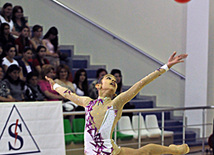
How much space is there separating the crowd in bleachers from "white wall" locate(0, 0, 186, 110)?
66 cm

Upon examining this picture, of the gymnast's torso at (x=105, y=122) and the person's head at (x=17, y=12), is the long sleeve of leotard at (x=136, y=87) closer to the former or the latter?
the gymnast's torso at (x=105, y=122)

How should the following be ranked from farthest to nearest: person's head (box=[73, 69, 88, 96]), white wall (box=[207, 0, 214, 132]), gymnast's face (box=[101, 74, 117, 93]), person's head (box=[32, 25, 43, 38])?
white wall (box=[207, 0, 214, 132]) → person's head (box=[32, 25, 43, 38]) → person's head (box=[73, 69, 88, 96]) → gymnast's face (box=[101, 74, 117, 93])

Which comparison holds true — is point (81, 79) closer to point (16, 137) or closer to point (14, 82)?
point (14, 82)

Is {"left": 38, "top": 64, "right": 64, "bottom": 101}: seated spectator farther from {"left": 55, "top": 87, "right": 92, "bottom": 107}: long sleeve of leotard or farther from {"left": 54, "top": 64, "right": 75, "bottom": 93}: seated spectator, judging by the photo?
{"left": 55, "top": 87, "right": 92, "bottom": 107}: long sleeve of leotard

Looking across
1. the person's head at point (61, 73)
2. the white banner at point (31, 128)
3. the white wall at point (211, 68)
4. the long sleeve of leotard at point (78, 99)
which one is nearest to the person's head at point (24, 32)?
the person's head at point (61, 73)

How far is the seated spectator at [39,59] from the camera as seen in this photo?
648 centimetres

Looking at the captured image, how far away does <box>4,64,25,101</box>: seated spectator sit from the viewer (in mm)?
5875

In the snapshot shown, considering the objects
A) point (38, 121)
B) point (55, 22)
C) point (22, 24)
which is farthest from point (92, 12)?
point (38, 121)

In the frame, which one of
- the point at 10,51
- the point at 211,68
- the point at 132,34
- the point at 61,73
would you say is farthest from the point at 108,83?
the point at 132,34

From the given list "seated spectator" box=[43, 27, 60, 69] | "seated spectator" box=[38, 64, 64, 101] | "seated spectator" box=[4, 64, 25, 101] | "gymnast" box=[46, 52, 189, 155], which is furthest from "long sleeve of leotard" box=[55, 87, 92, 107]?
"seated spectator" box=[43, 27, 60, 69]

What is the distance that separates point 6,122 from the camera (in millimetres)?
4262

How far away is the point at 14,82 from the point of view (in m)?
5.95

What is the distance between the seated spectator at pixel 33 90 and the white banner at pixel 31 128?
1587 millimetres

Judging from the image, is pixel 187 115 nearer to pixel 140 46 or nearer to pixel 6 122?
pixel 140 46
